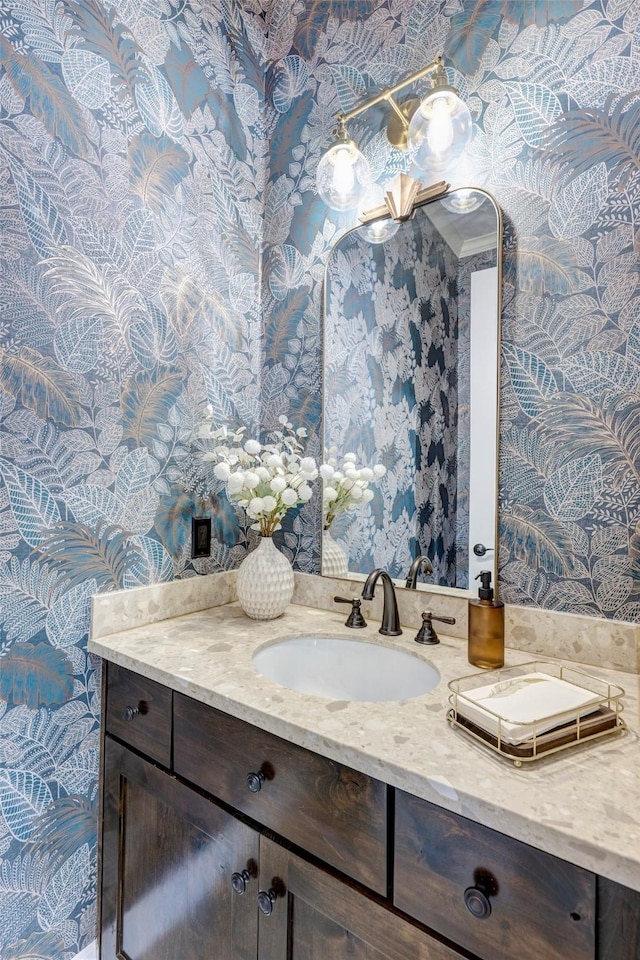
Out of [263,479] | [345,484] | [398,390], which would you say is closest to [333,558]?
[345,484]

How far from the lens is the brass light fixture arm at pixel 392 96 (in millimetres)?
1236

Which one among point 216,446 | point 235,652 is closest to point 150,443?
point 216,446

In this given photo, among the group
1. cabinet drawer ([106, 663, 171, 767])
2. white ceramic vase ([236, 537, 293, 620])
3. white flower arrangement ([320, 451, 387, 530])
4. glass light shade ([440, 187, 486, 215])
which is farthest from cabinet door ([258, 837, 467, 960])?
glass light shade ([440, 187, 486, 215])

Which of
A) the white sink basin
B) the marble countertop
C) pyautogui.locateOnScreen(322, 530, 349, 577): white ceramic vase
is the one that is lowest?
the white sink basin

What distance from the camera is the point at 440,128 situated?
1.21 m

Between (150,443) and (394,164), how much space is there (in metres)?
1.03

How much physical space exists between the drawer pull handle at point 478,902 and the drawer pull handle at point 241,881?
17.4 inches

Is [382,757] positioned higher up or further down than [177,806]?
higher up

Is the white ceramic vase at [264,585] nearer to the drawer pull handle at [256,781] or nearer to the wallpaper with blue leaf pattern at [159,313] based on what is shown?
the wallpaper with blue leaf pattern at [159,313]

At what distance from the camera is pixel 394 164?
140 centimetres

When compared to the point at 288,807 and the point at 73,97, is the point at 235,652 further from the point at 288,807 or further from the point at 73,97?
the point at 73,97

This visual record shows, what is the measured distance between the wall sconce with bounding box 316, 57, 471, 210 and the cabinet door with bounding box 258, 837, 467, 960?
152 centimetres

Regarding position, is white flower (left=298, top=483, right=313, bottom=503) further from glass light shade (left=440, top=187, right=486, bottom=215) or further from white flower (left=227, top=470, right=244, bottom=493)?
glass light shade (left=440, top=187, right=486, bottom=215)

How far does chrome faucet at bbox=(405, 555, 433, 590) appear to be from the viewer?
132 cm
